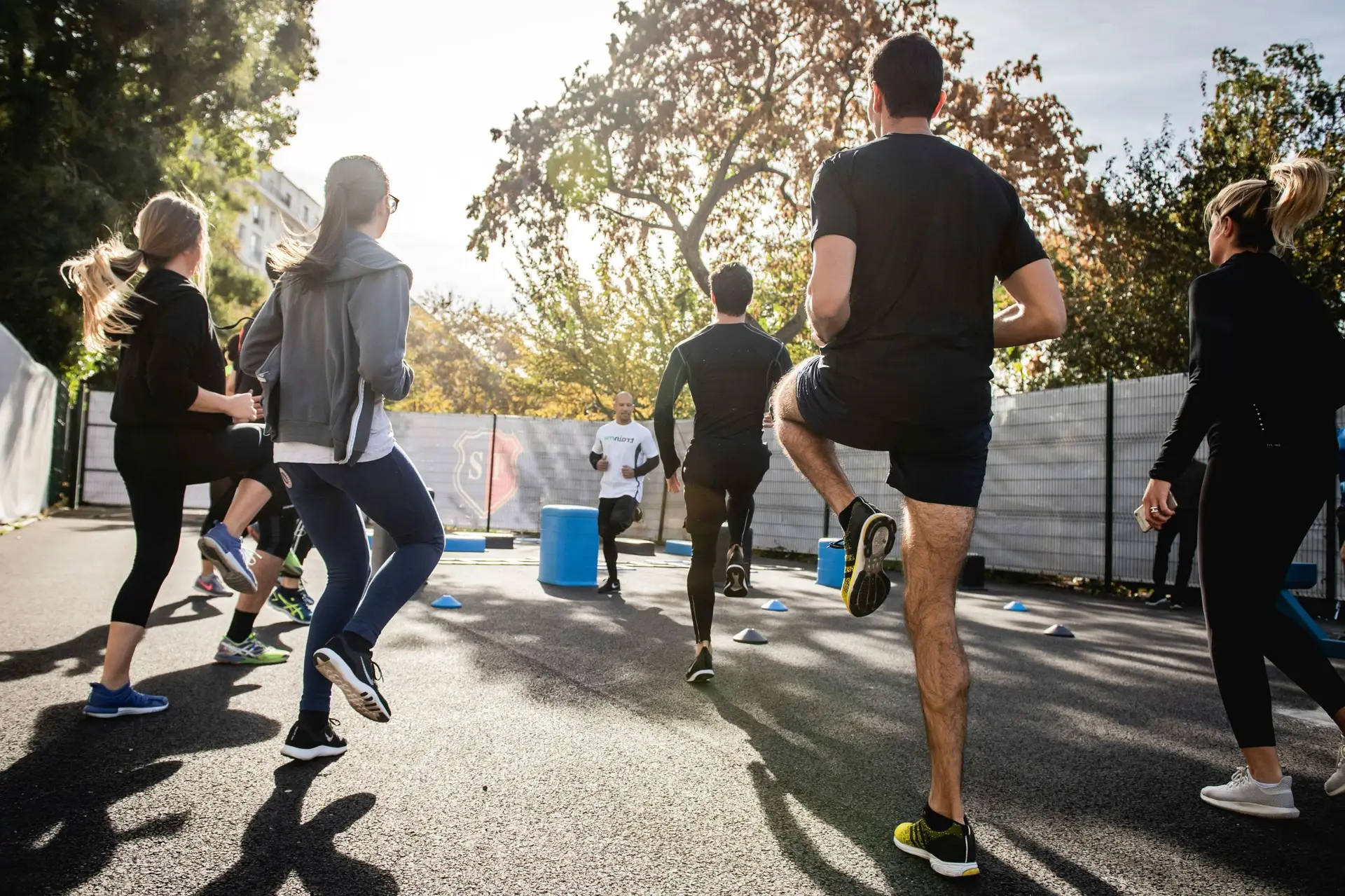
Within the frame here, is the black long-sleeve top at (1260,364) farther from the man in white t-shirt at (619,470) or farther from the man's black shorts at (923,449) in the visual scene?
the man in white t-shirt at (619,470)

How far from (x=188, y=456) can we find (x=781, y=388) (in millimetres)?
2303

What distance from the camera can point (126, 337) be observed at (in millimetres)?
3562

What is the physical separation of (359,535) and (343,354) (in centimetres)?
64

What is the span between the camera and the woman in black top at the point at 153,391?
3.48m

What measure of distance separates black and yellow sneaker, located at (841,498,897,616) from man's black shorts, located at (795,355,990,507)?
4.7 inches

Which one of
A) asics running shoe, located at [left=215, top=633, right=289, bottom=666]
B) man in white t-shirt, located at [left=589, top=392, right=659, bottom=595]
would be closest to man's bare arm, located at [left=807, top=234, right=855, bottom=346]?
asics running shoe, located at [left=215, top=633, right=289, bottom=666]

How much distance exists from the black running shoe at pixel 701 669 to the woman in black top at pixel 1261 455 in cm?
211

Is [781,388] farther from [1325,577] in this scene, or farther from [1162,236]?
[1162,236]

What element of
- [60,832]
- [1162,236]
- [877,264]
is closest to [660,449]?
[877,264]

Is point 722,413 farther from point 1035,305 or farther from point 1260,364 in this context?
point 1260,364

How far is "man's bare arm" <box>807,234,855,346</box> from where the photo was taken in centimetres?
243

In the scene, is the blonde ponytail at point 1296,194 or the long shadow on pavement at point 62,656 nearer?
the blonde ponytail at point 1296,194

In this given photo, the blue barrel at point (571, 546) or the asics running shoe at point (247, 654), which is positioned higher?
the blue barrel at point (571, 546)

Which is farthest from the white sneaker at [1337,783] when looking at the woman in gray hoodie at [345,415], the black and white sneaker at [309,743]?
the black and white sneaker at [309,743]
